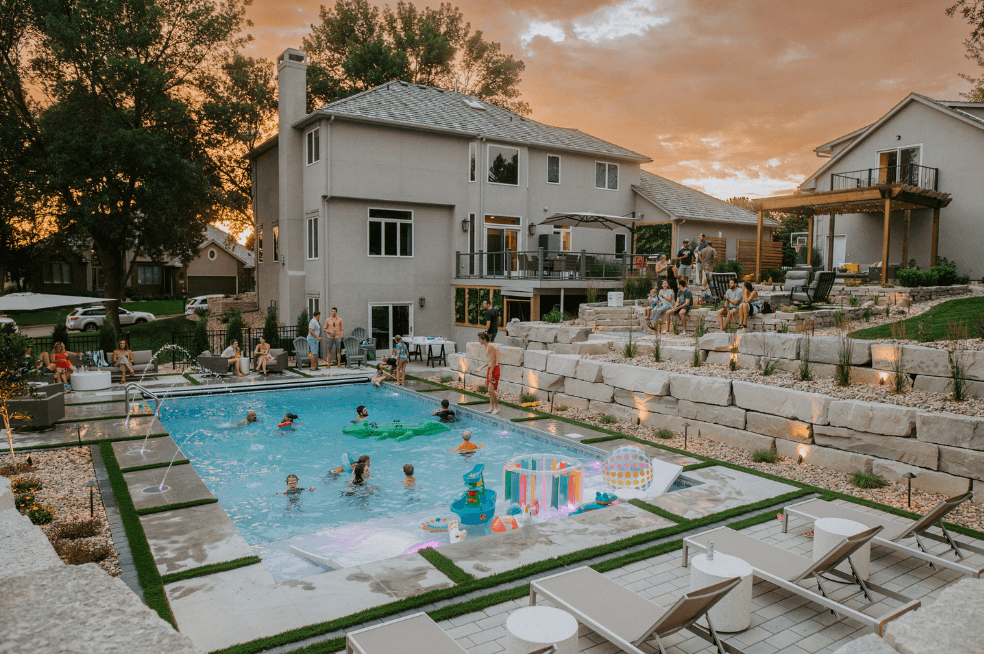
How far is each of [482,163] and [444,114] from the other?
2.43 meters

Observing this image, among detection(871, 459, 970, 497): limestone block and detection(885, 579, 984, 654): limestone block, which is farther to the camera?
detection(871, 459, 970, 497): limestone block

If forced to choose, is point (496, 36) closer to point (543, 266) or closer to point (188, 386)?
point (543, 266)

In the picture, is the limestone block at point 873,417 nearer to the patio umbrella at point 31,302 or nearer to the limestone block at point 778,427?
the limestone block at point 778,427

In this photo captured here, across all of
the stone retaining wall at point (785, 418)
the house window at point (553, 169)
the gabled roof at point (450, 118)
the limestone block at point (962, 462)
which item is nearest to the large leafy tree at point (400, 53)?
the gabled roof at point (450, 118)

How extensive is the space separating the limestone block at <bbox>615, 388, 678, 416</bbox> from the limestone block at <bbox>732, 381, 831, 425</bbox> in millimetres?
1326

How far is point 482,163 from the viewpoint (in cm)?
2170

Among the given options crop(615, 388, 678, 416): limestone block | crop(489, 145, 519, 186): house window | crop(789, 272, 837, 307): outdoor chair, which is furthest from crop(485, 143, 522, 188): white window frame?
crop(615, 388, 678, 416): limestone block

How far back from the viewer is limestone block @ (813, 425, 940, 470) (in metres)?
7.27

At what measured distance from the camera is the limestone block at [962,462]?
22.3 feet

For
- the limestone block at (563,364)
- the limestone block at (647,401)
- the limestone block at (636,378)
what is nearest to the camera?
the limestone block at (647,401)

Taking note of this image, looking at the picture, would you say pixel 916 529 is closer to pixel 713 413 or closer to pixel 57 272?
pixel 713 413

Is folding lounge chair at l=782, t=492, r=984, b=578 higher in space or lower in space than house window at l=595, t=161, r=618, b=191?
lower

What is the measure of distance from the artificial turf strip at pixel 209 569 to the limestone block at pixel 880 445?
7504 mm

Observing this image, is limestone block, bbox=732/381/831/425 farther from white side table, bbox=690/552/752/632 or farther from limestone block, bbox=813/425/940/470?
white side table, bbox=690/552/752/632
